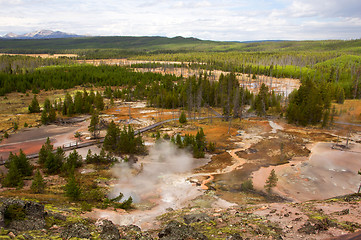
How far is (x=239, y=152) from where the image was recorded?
150 ft

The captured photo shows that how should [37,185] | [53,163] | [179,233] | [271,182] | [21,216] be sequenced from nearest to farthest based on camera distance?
[21,216] < [179,233] < [37,185] < [271,182] < [53,163]

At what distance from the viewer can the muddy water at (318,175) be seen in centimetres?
3128

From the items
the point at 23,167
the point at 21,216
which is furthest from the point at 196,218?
the point at 23,167

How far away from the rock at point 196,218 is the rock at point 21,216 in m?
10.8

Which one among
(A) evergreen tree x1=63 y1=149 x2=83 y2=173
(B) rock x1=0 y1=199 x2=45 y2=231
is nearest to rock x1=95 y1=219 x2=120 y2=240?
(B) rock x1=0 y1=199 x2=45 y2=231

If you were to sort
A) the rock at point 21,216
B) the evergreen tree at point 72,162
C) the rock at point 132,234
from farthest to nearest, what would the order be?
the evergreen tree at point 72,162 < the rock at point 132,234 < the rock at point 21,216

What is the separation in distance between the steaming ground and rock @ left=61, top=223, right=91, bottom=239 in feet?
18.9

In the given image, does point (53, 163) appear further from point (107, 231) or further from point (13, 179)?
point (107, 231)

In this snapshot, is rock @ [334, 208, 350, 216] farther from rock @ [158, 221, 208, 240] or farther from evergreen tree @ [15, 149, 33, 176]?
evergreen tree @ [15, 149, 33, 176]

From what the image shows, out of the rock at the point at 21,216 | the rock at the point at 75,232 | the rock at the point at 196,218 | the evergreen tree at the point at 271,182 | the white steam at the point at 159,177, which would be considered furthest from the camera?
the evergreen tree at the point at 271,182

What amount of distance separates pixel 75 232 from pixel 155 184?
17452 mm

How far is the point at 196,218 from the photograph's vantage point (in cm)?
2094

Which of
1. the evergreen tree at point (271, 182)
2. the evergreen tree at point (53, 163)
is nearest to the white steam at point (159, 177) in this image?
the evergreen tree at point (53, 163)

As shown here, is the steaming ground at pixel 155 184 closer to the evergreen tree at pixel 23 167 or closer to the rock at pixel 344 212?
the evergreen tree at pixel 23 167
